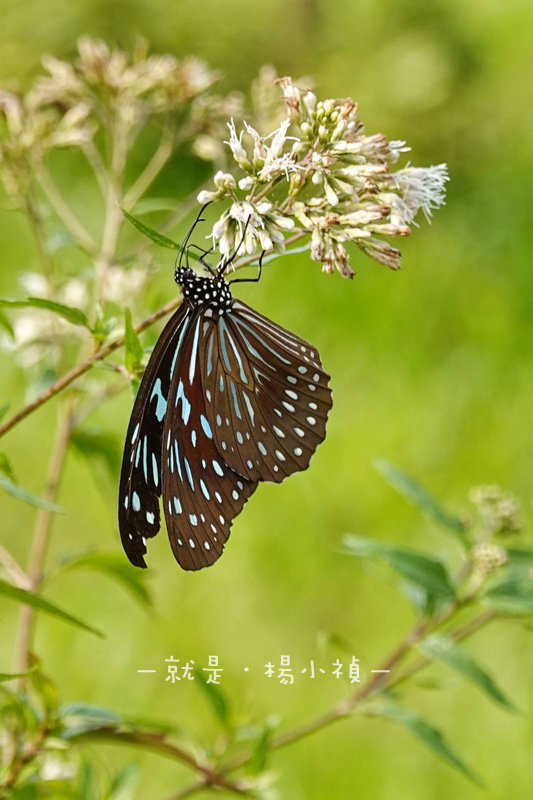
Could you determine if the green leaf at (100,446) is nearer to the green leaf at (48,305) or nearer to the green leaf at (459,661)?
the green leaf at (48,305)

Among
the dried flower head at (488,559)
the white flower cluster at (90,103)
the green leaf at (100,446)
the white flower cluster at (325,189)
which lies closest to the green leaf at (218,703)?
the green leaf at (100,446)

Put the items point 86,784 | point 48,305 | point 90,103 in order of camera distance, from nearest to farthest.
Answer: point 48,305, point 86,784, point 90,103

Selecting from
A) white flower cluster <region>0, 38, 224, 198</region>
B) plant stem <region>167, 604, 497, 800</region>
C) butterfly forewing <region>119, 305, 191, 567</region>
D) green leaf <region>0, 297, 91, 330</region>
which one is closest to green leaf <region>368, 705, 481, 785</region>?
plant stem <region>167, 604, 497, 800</region>

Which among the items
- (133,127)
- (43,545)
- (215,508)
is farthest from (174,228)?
(215,508)

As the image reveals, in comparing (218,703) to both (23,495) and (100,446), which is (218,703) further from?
(23,495)

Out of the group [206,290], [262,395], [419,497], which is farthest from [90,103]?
[419,497]

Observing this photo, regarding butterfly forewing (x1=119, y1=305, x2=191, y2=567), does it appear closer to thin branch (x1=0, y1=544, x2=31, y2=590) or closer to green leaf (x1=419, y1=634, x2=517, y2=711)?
thin branch (x1=0, y1=544, x2=31, y2=590)
